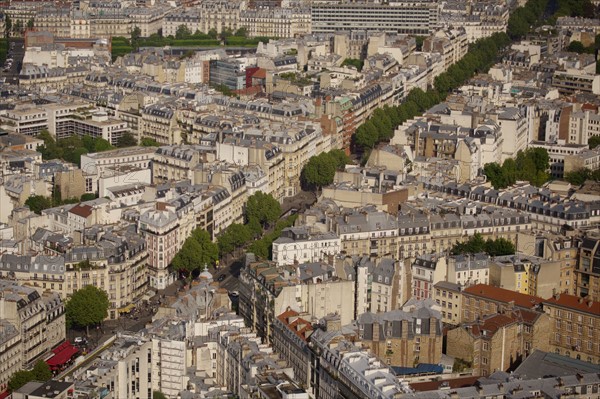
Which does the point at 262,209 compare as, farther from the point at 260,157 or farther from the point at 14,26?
the point at 14,26

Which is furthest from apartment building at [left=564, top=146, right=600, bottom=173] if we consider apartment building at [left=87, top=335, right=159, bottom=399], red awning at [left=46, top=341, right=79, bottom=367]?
apartment building at [left=87, top=335, right=159, bottom=399]

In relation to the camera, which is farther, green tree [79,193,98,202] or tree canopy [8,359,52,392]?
green tree [79,193,98,202]

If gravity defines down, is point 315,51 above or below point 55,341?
above

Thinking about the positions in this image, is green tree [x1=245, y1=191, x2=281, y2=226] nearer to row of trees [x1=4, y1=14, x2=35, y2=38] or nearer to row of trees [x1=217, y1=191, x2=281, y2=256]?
row of trees [x1=217, y1=191, x2=281, y2=256]

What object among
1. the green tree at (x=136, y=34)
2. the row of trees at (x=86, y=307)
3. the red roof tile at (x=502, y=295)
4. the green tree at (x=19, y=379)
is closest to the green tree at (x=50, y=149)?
the row of trees at (x=86, y=307)

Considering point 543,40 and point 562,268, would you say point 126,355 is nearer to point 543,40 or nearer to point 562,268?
point 562,268

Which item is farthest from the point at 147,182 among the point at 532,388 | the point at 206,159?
the point at 532,388

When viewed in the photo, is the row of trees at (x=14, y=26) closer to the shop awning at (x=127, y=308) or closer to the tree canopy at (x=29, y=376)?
the shop awning at (x=127, y=308)
